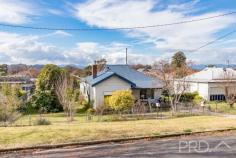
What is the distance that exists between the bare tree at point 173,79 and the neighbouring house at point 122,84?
1.56m

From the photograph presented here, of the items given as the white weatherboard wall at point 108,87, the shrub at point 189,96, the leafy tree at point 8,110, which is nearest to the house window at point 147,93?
the white weatherboard wall at point 108,87

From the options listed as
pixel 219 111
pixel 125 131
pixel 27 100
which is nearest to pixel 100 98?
pixel 27 100

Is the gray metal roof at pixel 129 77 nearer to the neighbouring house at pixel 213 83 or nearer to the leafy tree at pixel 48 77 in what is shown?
the neighbouring house at pixel 213 83

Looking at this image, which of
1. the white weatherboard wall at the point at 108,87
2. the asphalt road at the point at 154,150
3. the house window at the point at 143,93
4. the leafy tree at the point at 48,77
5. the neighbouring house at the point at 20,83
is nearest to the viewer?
the asphalt road at the point at 154,150

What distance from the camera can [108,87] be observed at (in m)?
42.8

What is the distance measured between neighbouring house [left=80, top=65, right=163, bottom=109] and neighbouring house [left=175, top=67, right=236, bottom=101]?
4387 mm

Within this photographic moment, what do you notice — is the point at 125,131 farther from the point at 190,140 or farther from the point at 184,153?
the point at 184,153

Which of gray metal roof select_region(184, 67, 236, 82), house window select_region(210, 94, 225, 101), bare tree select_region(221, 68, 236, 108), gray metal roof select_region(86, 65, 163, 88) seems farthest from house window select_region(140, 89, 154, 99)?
house window select_region(210, 94, 225, 101)

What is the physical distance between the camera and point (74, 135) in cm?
1360

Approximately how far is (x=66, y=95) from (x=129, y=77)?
36.3 feet

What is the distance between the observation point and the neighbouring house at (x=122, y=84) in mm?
42375

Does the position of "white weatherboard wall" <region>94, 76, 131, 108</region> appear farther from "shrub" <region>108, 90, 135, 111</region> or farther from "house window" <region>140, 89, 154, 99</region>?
"shrub" <region>108, 90, 135, 111</region>

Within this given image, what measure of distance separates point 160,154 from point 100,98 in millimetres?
31724

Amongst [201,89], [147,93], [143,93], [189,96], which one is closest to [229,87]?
[189,96]
